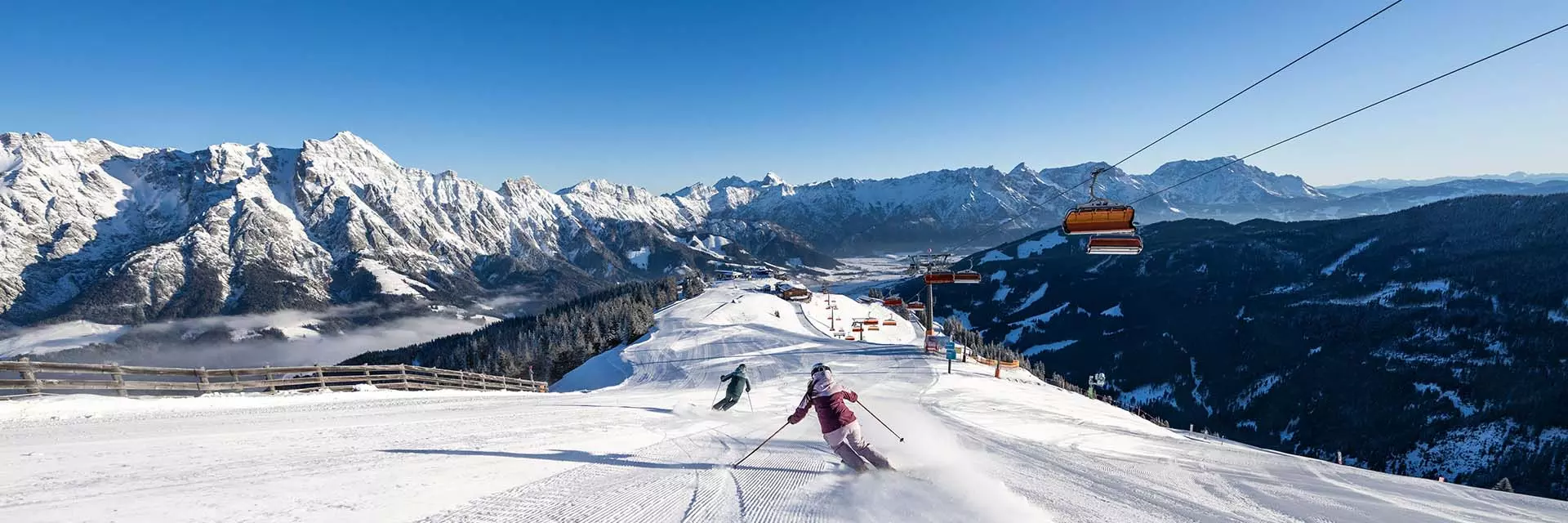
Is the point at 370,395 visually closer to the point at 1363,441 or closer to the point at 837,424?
→ the point at 837,424

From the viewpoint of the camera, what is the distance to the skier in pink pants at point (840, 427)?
737cm

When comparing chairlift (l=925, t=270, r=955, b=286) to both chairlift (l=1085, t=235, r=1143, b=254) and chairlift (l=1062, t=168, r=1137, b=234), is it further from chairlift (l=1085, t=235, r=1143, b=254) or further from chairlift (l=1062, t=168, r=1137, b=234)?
chairlift (l=1062, t=168, r=1137, b=234)

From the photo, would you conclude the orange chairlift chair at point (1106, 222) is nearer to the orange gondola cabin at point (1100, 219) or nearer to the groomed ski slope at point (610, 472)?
the orange gondola cabin at point (1100, 219)

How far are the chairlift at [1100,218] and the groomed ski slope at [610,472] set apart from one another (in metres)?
5.08

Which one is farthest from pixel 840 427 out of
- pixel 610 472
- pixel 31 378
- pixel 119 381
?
pixel 31 378

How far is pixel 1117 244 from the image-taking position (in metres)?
16.4

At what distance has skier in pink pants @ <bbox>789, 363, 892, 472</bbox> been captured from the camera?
7.37 metres

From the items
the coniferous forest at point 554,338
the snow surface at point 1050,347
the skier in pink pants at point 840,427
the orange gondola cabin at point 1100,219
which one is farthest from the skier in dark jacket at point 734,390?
the snow surface at point 1050,347

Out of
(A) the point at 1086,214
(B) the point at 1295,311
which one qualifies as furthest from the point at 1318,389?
(A) the point at 1086,214

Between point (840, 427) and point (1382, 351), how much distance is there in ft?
618

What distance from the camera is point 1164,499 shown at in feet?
22.4

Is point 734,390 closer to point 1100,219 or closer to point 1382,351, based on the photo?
point 1100,219

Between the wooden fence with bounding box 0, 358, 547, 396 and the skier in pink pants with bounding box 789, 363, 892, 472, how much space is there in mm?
14419

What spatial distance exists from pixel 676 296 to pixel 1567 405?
511 ft
